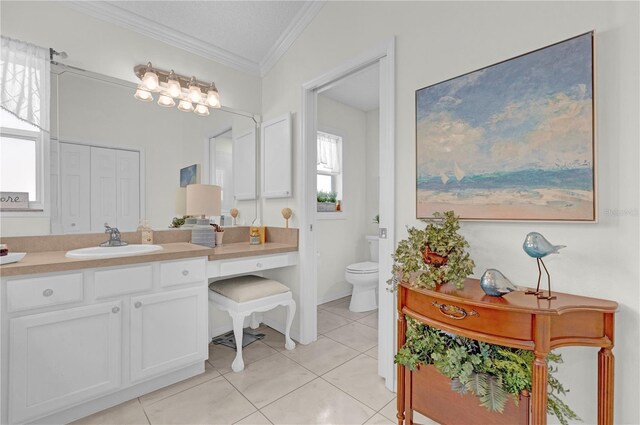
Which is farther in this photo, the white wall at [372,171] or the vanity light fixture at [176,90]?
the white wall at [372,171]

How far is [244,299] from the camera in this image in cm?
219

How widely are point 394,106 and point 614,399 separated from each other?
1.78 m

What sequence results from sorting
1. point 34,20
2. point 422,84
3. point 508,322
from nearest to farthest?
point 508,322, point 422,84, point 34,20

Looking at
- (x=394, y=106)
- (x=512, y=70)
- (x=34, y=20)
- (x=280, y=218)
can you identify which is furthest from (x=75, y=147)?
(x=512, y=70)

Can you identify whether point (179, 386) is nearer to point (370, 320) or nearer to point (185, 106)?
point (370, 320)

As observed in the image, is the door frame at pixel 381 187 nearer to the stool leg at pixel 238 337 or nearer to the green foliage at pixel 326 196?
the stool leg at pixel 238 337

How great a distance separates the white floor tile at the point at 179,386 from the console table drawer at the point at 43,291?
77cm

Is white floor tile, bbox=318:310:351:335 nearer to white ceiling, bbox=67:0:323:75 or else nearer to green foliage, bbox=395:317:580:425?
green foliage, bbox=395:317:580:425

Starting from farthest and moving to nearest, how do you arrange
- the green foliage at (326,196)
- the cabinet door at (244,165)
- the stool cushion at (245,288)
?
the green foliage at (326,196) < the cabinet door at (244,165) < the stool cushion at (245,288)

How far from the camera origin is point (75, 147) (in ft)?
6.73

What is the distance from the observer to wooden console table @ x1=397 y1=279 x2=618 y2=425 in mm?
1069

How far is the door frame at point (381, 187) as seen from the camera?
6.34 feet

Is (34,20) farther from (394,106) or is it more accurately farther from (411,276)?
(411,276)

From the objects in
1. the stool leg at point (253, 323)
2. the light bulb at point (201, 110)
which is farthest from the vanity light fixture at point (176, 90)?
the stool leg at point (253, 323)
